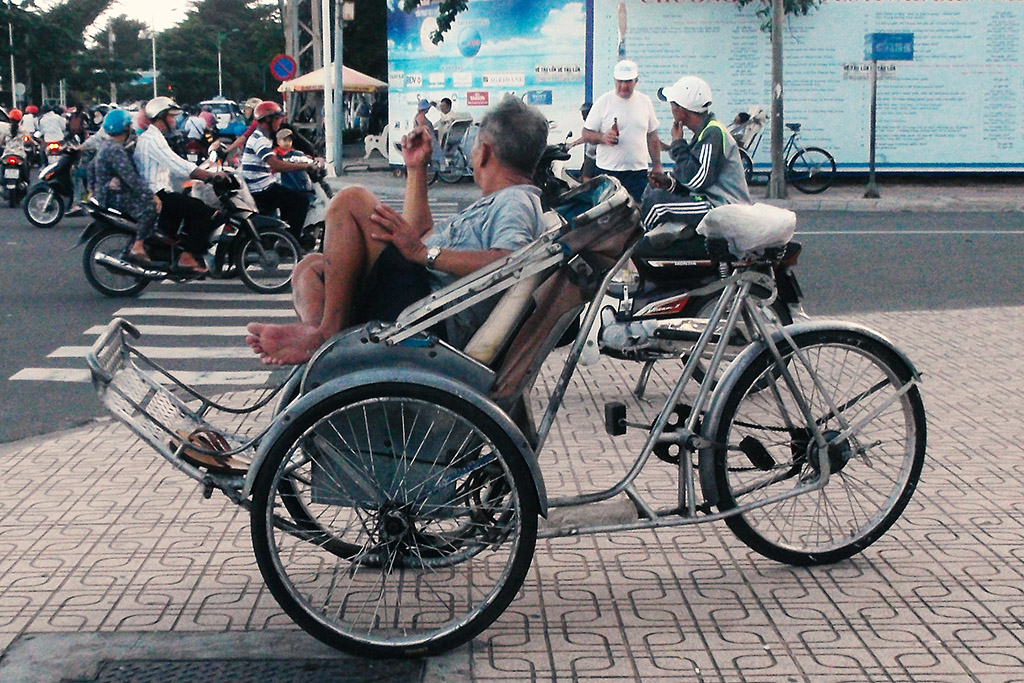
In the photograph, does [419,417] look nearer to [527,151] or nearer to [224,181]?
Answer: [527,151]

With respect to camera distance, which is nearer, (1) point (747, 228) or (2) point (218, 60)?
(1) point (747, 228)

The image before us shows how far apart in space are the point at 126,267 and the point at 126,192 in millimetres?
663

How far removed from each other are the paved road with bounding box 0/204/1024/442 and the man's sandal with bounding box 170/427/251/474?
297 cm

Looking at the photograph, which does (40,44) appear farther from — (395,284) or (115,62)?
(395,284)

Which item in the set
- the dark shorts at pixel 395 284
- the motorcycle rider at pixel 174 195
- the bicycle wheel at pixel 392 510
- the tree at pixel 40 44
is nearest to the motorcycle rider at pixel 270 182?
the motorcycle rider at pixel 174 195

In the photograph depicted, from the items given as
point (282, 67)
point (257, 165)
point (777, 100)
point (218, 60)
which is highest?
point (218, 60)

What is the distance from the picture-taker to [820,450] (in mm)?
4500

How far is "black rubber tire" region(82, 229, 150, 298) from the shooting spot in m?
12.1

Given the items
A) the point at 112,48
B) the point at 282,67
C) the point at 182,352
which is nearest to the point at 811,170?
the point at 282,67

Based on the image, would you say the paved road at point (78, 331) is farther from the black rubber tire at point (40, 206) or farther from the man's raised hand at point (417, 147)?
the man's raised hand at point (417, 147)

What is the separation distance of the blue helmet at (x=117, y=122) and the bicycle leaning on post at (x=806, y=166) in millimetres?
13559

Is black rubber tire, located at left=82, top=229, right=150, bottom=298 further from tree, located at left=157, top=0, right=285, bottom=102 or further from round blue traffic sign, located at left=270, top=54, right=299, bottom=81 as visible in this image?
tree, located at left=157, top=0, right=285, bottom=102

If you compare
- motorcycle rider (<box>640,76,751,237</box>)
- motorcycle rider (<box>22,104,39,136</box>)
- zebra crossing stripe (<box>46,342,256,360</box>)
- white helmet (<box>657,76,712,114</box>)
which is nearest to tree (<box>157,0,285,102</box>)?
motorcycle rider (<box>22,104,39,136</box>)

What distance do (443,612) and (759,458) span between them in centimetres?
115
